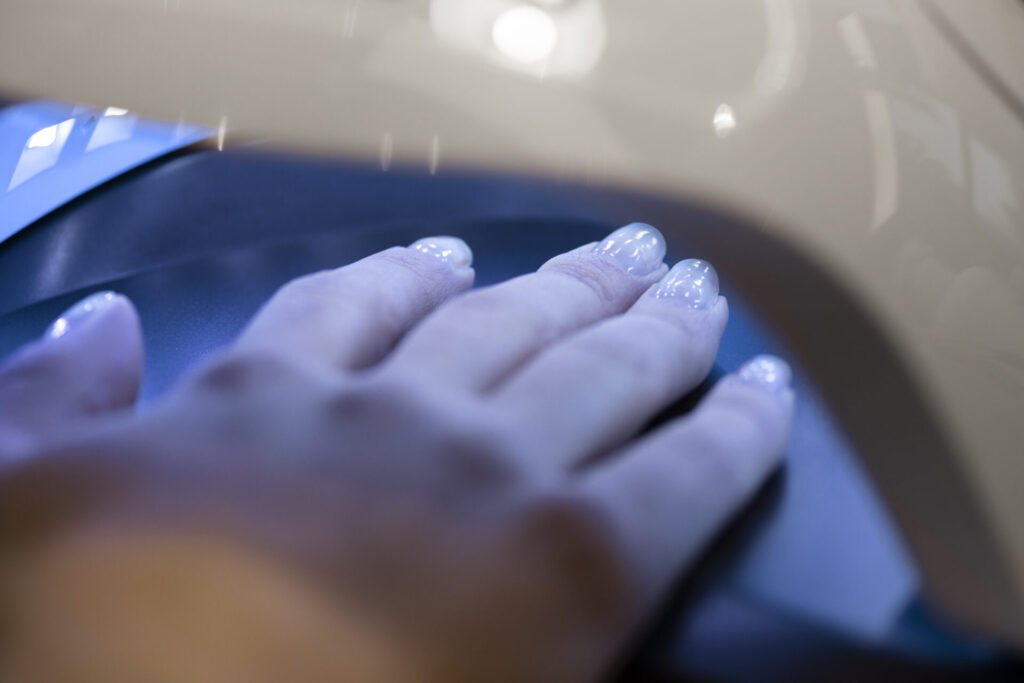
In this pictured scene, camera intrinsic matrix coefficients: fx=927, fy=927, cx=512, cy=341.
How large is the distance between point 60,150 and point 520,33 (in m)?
0.41

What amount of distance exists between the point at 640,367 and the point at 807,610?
0.31ft

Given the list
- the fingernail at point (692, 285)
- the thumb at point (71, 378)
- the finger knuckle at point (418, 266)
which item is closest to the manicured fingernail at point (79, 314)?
the thumb at point (71, 378)

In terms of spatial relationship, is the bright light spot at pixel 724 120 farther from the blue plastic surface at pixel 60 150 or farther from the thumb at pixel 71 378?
the blue plastic surface at pixel 60 150

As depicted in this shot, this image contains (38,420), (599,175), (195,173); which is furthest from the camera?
(195,173)

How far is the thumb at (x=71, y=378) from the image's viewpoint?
0.32 metres

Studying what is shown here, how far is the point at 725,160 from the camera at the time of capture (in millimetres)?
219

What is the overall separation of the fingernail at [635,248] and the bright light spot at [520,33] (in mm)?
185

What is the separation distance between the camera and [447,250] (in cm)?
41

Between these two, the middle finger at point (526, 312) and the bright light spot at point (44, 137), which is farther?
the bright light spot at point (44, 137)

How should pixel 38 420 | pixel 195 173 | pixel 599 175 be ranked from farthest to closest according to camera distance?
pixel 195 173
pixel 38 420
pixel 599 175

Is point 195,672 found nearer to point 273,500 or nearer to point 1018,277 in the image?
point 273,500

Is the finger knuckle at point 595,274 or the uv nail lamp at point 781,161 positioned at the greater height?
the uv nail lamp at point 781,161

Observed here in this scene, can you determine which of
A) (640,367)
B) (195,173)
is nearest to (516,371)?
(640,367)

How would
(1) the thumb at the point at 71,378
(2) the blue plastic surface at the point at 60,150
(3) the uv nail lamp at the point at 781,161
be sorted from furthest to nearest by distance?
1. (2) the blue plastic surface at the point at 60,150
2. (1) the thumb at the point at 71,378
3. (3) the uv nail lamp at the point at 781,161
